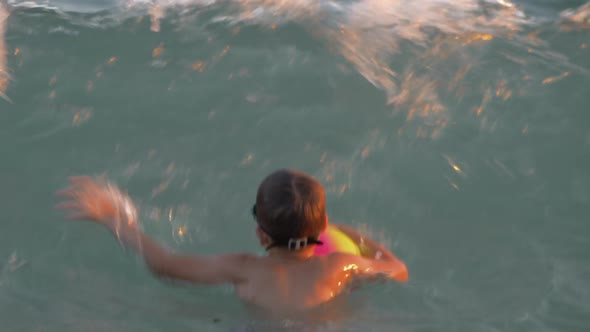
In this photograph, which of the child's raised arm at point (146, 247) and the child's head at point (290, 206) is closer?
the child's head at point (290, 206)

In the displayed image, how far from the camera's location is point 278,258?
315cm

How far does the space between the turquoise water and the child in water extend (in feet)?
0.50

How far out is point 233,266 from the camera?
3.26m

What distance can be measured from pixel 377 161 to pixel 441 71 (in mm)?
1024

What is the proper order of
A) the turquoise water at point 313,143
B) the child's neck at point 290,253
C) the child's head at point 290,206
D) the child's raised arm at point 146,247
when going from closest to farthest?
1. the child's head at point 290,206
2. the child's neck at point 290,253
3. the child's raised arm at point 146,247
4. the turquoise water at point 313,143

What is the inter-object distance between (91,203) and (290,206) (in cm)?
110

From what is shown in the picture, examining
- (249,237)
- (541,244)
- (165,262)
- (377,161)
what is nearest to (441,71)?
(377,161)

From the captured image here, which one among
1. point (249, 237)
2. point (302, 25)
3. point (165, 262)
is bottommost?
point (249, 237)

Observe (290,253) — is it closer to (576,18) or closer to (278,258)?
(278,258)

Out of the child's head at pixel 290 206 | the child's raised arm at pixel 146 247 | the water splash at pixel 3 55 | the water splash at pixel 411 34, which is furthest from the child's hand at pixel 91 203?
the water splash at pixel 411 34

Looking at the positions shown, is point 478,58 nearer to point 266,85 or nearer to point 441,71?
point 441,71

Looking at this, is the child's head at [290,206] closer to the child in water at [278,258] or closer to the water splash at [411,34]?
the child in water at [278,258]

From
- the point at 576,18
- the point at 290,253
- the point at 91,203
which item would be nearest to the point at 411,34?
the point at 576,18

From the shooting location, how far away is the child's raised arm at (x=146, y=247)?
10.8 ft
